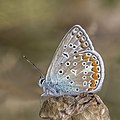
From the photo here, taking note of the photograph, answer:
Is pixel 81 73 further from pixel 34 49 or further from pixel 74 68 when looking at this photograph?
pixel 34 49

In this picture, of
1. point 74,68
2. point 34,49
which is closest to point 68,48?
point 74,68

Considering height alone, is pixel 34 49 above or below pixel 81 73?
above

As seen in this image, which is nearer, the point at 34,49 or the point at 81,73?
the point at 81,73

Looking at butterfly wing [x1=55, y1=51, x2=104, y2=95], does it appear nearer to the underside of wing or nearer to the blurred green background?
the underside of wing

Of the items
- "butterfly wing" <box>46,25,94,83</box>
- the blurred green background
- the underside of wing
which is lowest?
the underside of wing

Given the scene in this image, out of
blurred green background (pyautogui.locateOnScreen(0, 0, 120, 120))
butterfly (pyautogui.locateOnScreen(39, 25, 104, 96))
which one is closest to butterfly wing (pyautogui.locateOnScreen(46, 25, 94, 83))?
butterfly (pyautogui.locateOnScreen(39, 25, 104, 96))

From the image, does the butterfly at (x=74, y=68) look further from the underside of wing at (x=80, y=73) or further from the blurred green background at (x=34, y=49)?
the blurred green background at (x=34, y=49)

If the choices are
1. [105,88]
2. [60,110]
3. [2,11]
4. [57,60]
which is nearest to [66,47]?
[57,60]
